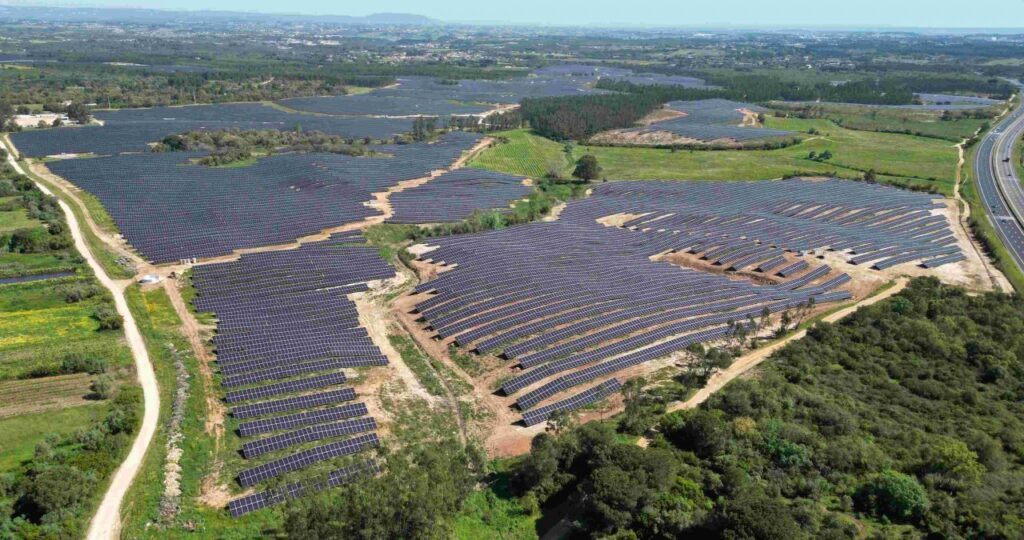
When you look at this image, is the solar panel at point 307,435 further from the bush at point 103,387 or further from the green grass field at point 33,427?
the bush at point 103,387

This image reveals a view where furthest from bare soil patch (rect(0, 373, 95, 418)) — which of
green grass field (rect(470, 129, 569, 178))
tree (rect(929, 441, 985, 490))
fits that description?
green grass field (rect(470, 129, 569, 178))

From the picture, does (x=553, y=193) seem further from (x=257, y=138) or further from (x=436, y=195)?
(x=257, y=138)

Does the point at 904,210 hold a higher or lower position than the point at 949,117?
lower

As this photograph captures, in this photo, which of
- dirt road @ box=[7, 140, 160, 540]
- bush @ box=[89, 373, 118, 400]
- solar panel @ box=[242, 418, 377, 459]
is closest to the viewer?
dirt road @ box=[7, 140, 160, 540]

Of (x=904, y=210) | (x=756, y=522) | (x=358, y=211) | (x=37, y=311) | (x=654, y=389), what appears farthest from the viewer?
(x=904, y=210)

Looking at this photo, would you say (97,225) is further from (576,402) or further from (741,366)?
(741,366)

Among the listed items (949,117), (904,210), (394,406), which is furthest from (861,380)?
(949,117)

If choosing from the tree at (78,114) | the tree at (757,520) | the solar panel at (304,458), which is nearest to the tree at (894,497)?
the tree at (757,520)

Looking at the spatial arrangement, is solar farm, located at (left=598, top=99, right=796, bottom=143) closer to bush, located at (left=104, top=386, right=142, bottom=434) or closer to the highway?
the highway
